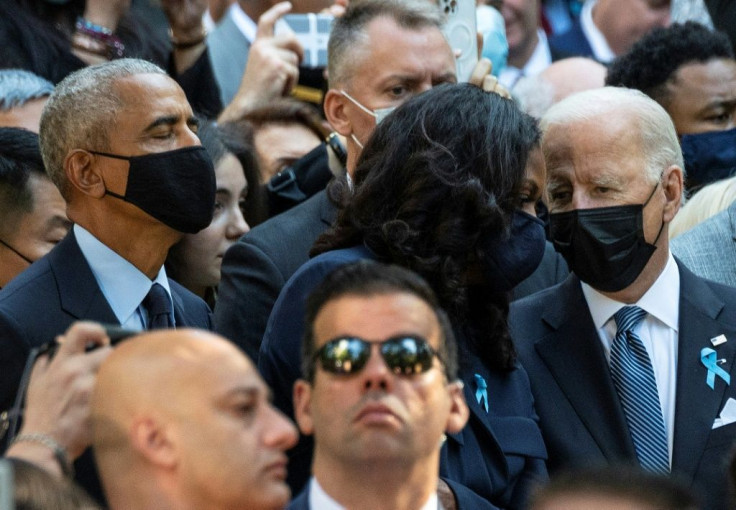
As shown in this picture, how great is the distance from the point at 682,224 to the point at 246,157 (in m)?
1.97

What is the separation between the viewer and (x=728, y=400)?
4.98 meters

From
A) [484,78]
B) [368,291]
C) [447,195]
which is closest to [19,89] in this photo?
[484,78]

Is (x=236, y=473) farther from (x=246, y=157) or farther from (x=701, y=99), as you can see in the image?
(x=701, y=99)

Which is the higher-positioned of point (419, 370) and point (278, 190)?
point (419, 370)

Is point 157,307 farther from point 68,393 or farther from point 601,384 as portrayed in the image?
point 601,384

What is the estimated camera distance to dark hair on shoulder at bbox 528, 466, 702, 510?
3.22 meters

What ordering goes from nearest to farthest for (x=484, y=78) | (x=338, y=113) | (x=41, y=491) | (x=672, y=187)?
(x=41, y=491), (x=672, y=187), (x=338, y=113), (x=484, y=78)

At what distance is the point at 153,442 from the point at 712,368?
2414 millimetres

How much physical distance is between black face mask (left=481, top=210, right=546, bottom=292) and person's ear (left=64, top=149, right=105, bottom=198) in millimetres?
1412

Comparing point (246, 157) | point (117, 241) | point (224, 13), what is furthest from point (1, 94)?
point (224, 13)

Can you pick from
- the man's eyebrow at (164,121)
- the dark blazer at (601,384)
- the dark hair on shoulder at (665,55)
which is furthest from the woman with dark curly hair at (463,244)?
the dark hair on shoulder at (665,55)

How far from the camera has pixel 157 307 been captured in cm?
491

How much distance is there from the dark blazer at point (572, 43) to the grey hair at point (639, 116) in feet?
12.8

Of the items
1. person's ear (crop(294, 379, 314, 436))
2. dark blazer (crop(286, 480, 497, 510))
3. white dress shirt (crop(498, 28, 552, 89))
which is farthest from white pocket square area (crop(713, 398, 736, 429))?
white dress shirt (crop(498, 28, 552, 89))
